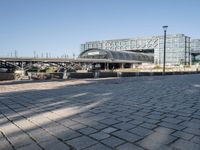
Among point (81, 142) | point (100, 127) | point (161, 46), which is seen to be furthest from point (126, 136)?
point (161, 46)

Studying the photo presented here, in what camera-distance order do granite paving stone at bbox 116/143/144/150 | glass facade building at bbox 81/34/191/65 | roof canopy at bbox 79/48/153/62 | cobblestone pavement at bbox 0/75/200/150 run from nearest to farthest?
granite paving stone at bbox 116/143/144/150
cobblestone pavement at bbox 0/75/200/150
roof canopy at bbox 79/48/153/62
glass facade building at bbox 81/34/191/65

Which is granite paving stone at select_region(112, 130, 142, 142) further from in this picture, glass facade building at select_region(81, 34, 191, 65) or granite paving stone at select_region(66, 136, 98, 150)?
glass facade building at select_region(81, 34, 191, 65)

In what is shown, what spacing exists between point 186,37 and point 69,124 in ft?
341

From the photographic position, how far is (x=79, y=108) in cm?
591

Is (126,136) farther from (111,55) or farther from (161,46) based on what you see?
(161,46)

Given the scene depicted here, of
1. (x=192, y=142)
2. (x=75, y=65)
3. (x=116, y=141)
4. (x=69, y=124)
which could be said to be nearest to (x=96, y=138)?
(x=116, y=141)

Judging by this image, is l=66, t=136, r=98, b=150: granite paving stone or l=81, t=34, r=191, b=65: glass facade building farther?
l=81, t=34, r=191, b=65: glass facade building

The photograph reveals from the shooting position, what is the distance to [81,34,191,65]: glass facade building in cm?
9606

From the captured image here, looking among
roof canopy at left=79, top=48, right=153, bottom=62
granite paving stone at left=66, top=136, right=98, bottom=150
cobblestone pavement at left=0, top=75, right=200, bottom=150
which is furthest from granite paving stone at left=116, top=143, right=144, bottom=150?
roof canopy at left=79, top=48, right=153, bottom=62

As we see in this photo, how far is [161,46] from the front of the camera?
103062 millimetres

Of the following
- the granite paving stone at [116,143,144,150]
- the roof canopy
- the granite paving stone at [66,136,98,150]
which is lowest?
the granite paving stone at [116,143,144,150]

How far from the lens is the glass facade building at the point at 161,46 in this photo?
96.1 meters

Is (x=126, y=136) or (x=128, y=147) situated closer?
(x=128, y=147)

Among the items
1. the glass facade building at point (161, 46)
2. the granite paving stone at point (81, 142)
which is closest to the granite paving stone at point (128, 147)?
the granite paving stone at point (81, 142)
